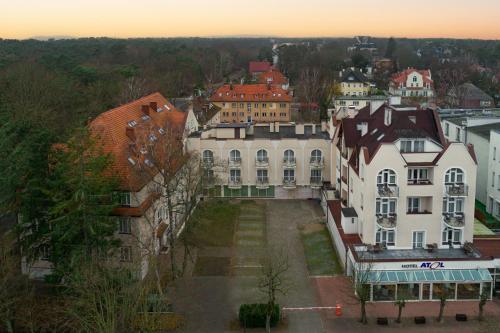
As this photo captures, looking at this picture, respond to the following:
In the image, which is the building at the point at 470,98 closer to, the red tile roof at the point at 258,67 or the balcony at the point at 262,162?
the balcony at the point at 262,162

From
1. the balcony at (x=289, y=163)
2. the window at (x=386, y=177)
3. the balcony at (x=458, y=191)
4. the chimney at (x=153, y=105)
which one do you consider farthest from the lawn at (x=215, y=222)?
the balcony at (x=458, y=191)

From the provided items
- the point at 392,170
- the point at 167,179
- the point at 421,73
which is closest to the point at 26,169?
the point at 167,179

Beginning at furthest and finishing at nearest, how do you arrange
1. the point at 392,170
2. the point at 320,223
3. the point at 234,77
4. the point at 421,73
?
the point at 234,77 < the point at 421,73 < the point at 320,223 < the point at 392,170

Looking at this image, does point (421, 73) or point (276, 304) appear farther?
point (421, 73)

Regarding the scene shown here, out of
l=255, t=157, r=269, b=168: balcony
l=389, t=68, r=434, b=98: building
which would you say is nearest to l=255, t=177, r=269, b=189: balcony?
l=255, t=157, r=269, b=168: balcony

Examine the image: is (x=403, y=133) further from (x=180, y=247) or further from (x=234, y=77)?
(x=234, y=77)

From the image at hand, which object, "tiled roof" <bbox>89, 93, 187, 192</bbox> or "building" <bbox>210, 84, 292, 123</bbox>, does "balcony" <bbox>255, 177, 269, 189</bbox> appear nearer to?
"tiled roof" <bbox>89, 93, 187, 192</bbox>
